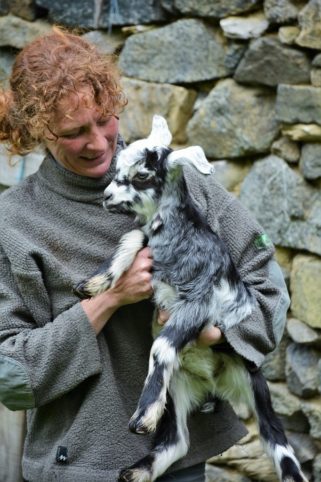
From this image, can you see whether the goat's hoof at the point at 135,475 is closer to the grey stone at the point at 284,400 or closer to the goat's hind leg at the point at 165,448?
the goat's hind leg at the point at 165,448

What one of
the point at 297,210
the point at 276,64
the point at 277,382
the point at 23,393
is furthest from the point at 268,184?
the point at 23,393

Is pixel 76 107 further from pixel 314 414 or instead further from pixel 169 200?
pixel 314 414

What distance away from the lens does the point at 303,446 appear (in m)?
4.87

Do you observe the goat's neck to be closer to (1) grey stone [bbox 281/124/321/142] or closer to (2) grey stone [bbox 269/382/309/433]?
(1) grey stone [bbox 281/124/321/142]

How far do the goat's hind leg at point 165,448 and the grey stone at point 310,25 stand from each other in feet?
6.13

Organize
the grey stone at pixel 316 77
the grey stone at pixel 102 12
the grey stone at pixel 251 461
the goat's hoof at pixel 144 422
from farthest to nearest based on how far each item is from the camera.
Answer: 1. the grey stone at pixel 102 12
2. the grey stone at pixel 251 461
3. the grey stone at pixel 316 77
4. the goat's hoof at pixel 144 422

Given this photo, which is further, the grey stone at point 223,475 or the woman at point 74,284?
the grey stone at point 223,475

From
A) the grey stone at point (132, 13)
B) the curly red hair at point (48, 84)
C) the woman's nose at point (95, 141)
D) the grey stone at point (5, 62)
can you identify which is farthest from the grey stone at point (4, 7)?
the woman's nose at point (95, 141)

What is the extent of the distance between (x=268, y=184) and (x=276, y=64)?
1.77 feet

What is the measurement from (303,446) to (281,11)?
1.94m

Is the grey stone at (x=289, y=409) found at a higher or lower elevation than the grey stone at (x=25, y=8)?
lower

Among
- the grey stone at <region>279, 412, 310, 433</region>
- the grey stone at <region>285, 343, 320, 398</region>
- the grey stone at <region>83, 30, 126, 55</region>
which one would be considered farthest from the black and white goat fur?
the grey stone at <region>83, 30, 126, 55</region>

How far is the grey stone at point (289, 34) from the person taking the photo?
4.55 m

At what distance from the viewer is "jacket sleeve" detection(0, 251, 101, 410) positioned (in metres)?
3.18
